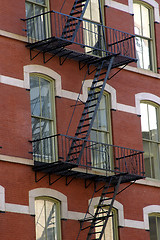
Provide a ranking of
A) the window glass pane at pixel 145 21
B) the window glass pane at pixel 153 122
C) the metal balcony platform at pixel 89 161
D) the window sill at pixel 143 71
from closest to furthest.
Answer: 1. the metal balcony platform at pixel 89 161
2. the window sill at pixel 143 71
3. the window glass pane at pixel 153 122
4. the window glass pane at pixel 145 21

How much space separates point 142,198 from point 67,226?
3427 mm

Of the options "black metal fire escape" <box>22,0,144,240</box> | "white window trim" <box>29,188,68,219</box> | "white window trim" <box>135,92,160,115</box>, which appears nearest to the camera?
"white window trim" <box>29,188,68,219</box>

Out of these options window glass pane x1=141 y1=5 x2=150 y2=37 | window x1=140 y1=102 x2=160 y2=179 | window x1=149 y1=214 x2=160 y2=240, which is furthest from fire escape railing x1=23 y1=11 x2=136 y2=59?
window x1=149 y1=214 x2=160 y2=240

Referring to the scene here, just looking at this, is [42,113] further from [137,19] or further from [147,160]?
[137,19]

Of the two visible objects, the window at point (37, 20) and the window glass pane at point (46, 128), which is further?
the window at point (37, 20)

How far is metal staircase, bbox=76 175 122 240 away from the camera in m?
24.4

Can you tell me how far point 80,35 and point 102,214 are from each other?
5.69 metres

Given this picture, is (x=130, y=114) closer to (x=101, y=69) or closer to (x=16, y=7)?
(x=101, y=69)

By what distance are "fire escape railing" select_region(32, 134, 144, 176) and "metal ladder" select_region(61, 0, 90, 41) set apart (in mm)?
3107

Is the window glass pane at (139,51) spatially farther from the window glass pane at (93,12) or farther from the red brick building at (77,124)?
the window glass pane at (93,12)

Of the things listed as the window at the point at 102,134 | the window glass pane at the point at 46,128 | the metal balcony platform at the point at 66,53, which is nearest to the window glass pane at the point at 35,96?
the window glass pane at the point at 46,128

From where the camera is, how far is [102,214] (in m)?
25.6

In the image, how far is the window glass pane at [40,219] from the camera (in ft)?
77.9

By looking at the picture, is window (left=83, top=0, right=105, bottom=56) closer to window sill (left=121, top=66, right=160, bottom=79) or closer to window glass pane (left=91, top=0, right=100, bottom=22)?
window glass pane (left=91, top=0, right=100, bottom=22)
